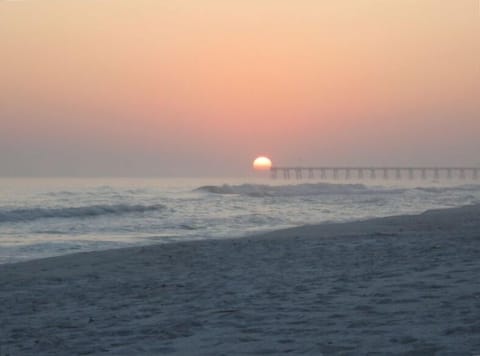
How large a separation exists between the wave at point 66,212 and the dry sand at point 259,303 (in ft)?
47.0

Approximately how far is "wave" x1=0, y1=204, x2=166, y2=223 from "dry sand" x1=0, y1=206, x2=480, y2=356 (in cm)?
1432

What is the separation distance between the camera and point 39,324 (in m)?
6.24

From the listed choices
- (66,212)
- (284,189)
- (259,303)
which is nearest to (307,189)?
(284,189)

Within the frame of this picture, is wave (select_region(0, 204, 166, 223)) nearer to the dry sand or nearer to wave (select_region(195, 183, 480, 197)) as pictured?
the dry sand

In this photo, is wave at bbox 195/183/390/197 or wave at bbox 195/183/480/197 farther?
wave at bbox 195/183/390/197

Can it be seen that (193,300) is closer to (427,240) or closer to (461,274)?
(461,274)

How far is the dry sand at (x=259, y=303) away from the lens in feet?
15.7

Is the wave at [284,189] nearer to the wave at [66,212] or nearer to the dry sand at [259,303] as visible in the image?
the wave at [66,212]

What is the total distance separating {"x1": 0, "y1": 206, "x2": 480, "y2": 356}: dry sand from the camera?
4785mm

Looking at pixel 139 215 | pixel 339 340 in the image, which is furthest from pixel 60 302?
pixel 139 215

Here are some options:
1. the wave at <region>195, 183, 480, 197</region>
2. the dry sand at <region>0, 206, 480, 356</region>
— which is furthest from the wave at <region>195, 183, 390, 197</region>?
the dry sand at <region>0, 206, 480, 356</region>

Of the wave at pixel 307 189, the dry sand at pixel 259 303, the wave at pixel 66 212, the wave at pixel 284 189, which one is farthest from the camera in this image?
the wave at pixel 284 189

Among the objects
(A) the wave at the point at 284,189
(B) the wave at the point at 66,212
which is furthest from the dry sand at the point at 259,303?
(A) the wave at the point at 284,189

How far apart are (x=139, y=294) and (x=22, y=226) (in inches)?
584
